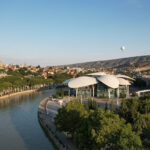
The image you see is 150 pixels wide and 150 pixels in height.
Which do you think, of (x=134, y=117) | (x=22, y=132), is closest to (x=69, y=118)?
(x=134, y=117)

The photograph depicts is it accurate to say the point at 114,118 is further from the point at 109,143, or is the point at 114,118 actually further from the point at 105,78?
the point at 105,78

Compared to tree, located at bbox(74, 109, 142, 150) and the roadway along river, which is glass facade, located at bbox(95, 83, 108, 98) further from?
tree, located at bbox(74, 109, 142, 150)

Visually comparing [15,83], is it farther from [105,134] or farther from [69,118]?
[105,134]

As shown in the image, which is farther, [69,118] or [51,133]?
[51,133]

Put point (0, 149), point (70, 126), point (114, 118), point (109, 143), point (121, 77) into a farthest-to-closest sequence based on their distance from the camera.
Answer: point (121, 77), point (0, 149), point (70, 126), point (114, 118), point (109, 143)

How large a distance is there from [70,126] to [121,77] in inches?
1126

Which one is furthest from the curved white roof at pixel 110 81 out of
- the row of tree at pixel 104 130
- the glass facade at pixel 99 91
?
the row of tree at pixel 104 130

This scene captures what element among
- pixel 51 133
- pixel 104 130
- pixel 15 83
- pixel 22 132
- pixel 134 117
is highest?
pixel 104 130

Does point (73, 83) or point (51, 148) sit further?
point (73, 83)

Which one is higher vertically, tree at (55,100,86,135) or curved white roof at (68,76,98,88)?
curved white roof at (68,76,98,88)

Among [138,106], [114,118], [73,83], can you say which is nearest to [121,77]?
[73,83]

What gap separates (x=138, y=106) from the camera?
19312 mm

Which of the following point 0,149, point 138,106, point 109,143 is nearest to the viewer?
point 109,143

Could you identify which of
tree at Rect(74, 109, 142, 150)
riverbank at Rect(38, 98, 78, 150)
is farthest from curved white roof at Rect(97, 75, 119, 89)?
tree at Rect(74, 109, 142, 150)
